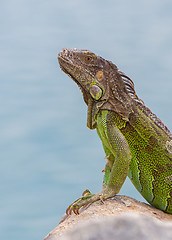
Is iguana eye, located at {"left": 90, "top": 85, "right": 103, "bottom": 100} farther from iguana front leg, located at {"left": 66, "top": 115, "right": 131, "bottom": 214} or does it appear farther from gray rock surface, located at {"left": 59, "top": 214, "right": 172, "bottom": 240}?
gray rock surface, located at {"left": 59, "top": 214, "right": 172, "bottom": 240}

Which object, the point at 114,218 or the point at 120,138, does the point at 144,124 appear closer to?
the point at 120,138

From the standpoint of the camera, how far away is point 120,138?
6.26m

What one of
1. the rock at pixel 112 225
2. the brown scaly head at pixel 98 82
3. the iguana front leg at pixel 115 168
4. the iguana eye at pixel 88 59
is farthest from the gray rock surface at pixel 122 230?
the iguana eye at pixel 88 59

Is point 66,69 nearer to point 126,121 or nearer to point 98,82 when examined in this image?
point 98,82

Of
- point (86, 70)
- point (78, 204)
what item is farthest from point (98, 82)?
point (78, 204)

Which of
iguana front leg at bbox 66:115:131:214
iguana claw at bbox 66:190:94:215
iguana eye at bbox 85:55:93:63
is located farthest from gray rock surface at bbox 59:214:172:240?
iguana eye at bbox 85:55:93:63

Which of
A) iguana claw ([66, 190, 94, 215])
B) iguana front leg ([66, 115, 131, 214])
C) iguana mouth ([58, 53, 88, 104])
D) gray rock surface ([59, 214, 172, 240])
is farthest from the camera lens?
iguana mouth ([58, 53, 88, 104])

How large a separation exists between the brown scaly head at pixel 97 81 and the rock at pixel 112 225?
1398 mm

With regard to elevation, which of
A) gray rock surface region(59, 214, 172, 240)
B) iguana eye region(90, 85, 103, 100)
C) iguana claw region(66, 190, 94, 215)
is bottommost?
gray rock surface region(59, 214, 172, 240)

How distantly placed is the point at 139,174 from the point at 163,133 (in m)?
0.76

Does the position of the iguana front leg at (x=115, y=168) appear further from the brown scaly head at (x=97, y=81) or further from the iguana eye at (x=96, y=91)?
the iguana eye at (x=96, y=91)

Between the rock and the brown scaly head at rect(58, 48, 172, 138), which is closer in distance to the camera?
the rock

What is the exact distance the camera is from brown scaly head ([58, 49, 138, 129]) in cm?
648

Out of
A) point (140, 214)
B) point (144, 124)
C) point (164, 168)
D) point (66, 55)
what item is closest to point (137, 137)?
point (144, 124)
